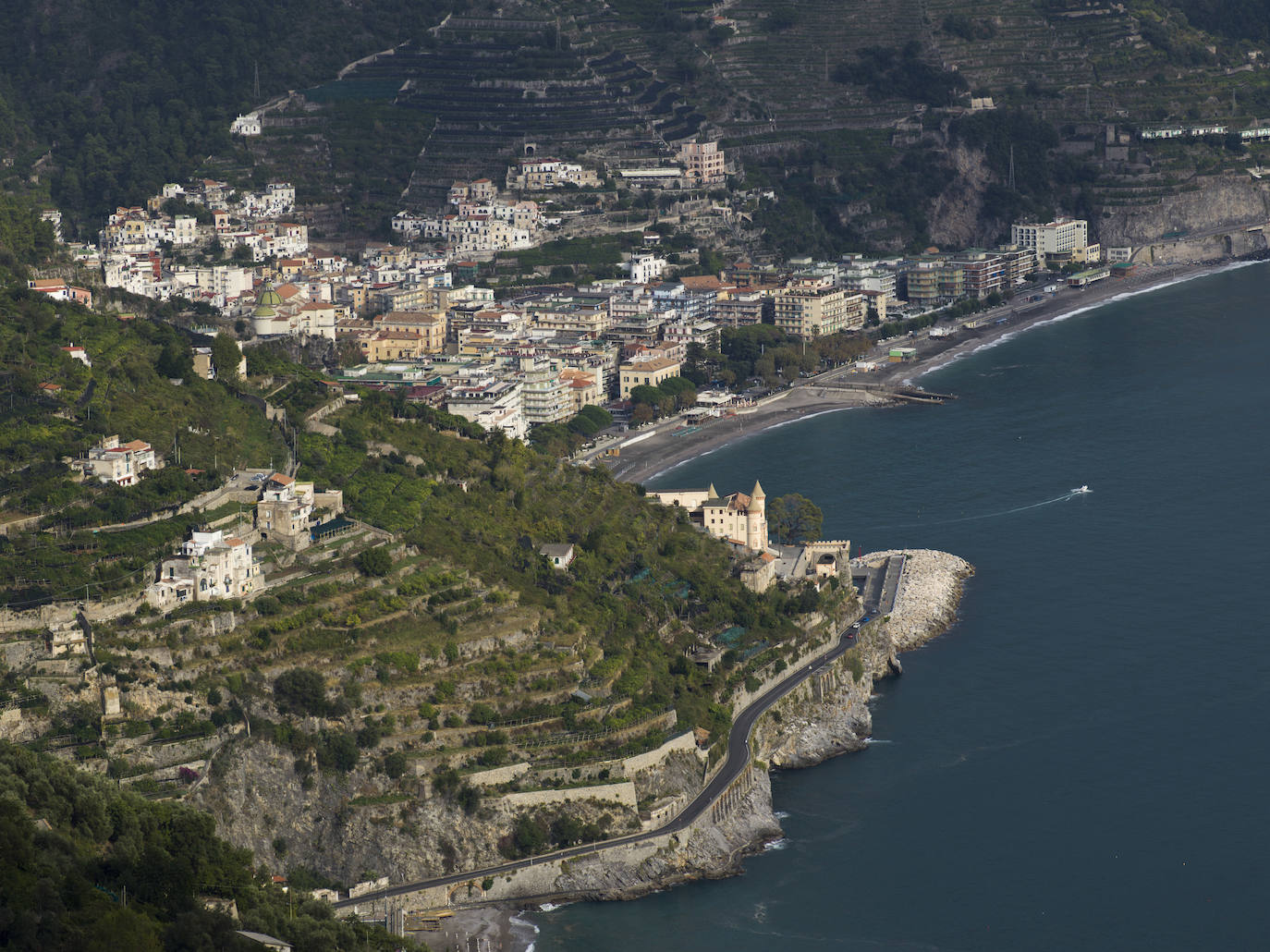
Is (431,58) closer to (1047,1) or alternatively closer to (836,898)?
(1047,1)

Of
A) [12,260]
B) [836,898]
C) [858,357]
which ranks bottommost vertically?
Answer: [836,898]

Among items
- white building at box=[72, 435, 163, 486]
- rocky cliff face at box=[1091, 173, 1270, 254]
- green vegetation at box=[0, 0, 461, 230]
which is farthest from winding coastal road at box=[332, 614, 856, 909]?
rocky cliff face at box=[1091, 173, 1270, 254]

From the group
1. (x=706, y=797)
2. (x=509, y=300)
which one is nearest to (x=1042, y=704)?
(x=706, y=797)

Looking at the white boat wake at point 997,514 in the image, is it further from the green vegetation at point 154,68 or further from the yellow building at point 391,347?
the green vegetation at point 154,68

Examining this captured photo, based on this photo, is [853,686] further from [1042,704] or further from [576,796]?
[576,796]

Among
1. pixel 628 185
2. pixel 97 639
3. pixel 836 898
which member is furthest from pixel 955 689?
pixel 628 185

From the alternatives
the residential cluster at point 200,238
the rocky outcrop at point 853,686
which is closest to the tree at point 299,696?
the rocky outcrop at point 853,686
